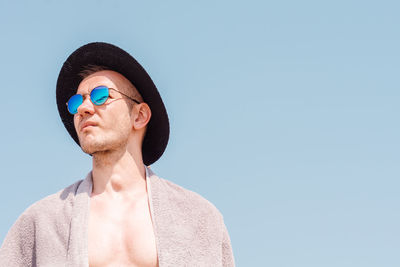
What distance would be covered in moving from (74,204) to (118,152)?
2.57 ft

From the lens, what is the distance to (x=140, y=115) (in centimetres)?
773

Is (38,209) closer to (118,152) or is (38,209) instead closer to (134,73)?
(118,152)

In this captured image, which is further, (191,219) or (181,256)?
(191,219)

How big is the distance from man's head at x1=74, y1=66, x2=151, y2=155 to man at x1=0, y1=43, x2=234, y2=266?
12 mm

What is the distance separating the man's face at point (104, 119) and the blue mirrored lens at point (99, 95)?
0.15 feet

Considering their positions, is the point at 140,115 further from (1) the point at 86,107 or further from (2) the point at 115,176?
(2) the point at 115,176

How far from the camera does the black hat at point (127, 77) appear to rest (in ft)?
24.8

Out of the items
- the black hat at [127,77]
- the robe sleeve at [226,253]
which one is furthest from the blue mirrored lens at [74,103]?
the robe sleeve at [226,253]

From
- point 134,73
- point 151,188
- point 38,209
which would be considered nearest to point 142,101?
point 134,73

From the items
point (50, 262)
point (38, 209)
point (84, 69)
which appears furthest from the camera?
point (84, 69)

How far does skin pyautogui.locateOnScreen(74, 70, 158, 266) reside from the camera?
674cm

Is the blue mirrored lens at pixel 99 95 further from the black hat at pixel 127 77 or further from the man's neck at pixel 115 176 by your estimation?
the man's neck at pixel 115 176

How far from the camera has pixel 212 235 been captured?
24.3 ft

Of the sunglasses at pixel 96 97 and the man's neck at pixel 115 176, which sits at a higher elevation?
the sunglasses at pixel 96 97
